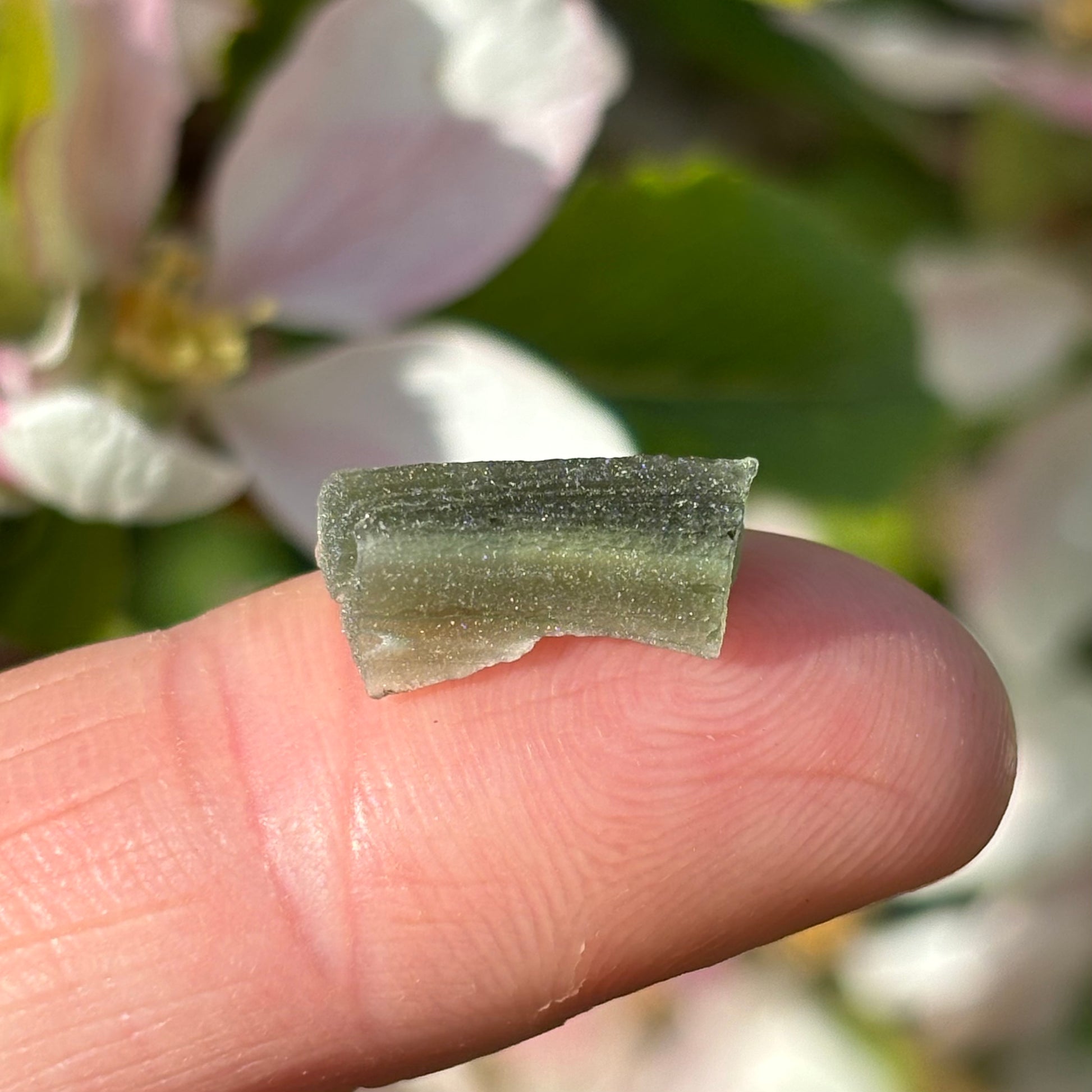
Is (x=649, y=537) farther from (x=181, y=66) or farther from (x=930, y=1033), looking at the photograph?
(x=930, y=1033)

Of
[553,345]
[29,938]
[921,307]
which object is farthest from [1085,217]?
[29,938]

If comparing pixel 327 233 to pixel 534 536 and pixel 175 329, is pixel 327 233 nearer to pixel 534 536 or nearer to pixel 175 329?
pixel 175 329

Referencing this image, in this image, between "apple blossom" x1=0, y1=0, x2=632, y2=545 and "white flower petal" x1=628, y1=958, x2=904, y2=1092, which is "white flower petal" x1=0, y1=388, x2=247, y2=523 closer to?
"apple blossom" x1=0, y1=0, x2=632, y2=545

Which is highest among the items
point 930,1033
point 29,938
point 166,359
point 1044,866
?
point 166,359

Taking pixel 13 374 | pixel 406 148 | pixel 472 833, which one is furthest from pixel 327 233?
pixel 472 833

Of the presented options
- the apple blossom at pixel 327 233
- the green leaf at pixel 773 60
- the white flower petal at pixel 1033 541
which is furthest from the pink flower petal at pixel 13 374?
the white flower petal at pixel 1033 541
